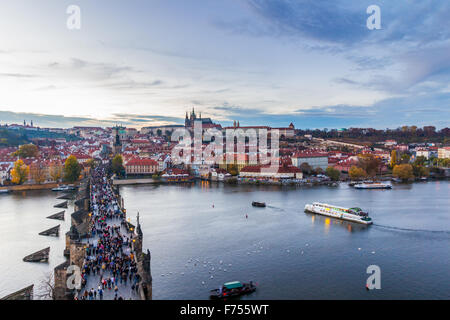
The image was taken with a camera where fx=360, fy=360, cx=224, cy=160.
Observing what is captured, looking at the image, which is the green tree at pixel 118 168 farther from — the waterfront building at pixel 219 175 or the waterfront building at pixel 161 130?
the waterfront building at pixel 161 130

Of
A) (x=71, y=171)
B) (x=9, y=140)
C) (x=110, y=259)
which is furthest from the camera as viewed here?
(x=9, y=140)

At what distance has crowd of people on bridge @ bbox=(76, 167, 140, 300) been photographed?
5340 millimetres

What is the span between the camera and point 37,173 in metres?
21.2

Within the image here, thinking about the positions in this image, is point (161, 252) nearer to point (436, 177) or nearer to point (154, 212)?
point (154, 212)

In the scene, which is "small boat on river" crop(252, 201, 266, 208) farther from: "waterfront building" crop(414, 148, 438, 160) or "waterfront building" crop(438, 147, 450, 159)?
"waterfront building" crop(414, 148, 438, 160)

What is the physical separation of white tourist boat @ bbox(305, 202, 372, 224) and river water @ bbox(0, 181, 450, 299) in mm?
372

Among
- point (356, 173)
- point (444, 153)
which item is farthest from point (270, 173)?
point (444, 153)

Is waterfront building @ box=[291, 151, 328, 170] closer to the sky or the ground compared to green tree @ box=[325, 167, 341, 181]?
closer to the sky

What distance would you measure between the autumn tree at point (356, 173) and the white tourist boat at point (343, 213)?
12635mm

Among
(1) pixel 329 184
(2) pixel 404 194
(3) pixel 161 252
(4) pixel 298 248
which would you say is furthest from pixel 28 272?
(1) pixel 329 184

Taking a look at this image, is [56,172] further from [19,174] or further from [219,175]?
[219,175]

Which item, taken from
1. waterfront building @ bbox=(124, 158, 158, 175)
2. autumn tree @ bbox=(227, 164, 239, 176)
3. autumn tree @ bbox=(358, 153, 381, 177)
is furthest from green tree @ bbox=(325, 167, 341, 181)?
waterfront building @ bbox=(124, 158, 158, 175)

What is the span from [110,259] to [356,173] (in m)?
21.8

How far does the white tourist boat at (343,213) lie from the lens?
1206 cm
